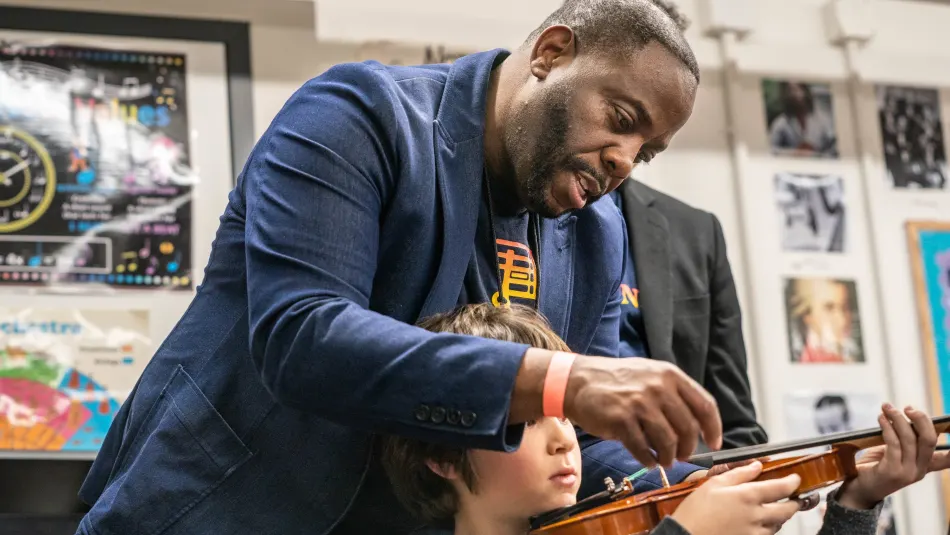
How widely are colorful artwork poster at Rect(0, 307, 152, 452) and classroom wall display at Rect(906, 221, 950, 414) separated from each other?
259 centimetres

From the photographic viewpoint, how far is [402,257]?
1.49 metres

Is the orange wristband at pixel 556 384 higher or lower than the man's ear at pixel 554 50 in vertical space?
lower

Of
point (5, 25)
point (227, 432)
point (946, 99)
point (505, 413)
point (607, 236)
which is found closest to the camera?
point (505, 413)

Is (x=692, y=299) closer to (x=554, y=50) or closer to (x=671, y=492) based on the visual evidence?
(x=554, y=50)

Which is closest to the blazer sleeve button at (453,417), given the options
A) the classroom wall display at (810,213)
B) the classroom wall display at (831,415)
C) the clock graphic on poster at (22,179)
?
the clock graphic on poster at (22,179)

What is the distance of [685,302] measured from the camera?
2908mm

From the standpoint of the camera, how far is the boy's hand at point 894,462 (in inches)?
66.9

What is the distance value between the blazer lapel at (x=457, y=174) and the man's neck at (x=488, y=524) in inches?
13.4

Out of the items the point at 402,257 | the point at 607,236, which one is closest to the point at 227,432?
the point at 402,257

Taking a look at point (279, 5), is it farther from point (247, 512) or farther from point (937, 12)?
point (937, 12)

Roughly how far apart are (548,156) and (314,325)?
1.75 ft

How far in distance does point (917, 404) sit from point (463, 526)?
2.65 metres

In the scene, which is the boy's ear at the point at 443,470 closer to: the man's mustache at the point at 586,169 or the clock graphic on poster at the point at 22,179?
the man's mustache at the point at 586,169

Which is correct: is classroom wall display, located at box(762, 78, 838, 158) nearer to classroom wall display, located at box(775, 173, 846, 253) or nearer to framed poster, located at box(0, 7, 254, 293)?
classroom wall display, located at box(775, 173, 846, 253)
